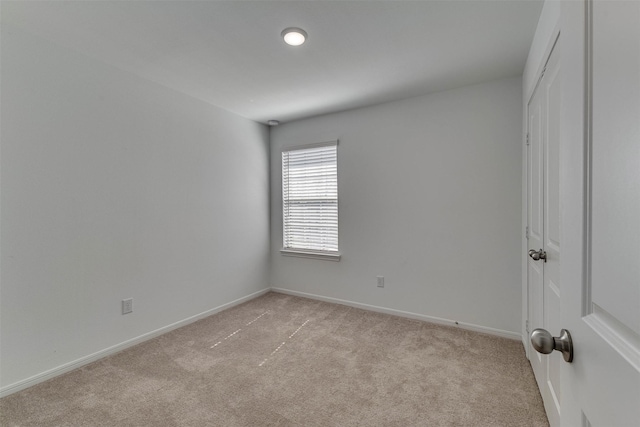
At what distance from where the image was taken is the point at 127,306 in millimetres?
2539

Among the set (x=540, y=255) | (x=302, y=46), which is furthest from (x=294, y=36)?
(x=540, y=255)

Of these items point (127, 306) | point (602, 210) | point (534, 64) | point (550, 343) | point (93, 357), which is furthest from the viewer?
point (127, 306)

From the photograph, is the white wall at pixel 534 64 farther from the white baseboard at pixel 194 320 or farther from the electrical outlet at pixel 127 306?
the electrical outlet at pixel 127 306

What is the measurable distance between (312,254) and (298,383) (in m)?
1.91

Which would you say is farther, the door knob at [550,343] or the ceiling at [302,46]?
the ceiling at [302,46]

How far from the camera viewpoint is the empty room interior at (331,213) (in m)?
0.61

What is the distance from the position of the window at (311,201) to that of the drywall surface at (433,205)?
0.44ft

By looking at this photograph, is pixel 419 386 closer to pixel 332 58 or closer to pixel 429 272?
pixel 429 272

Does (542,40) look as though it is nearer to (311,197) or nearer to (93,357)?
(311,197)

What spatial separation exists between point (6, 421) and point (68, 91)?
221 centimetres

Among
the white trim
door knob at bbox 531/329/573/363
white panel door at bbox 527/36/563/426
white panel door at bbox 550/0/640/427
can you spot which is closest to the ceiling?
white panel door at bbox 527/36/563/426

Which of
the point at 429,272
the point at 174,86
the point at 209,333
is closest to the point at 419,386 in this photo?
the point at 429,272

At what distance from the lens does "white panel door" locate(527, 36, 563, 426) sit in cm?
145

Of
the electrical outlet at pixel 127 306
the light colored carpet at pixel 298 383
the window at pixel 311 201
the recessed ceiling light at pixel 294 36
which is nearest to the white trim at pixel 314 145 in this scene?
the window at pixel 311 201
